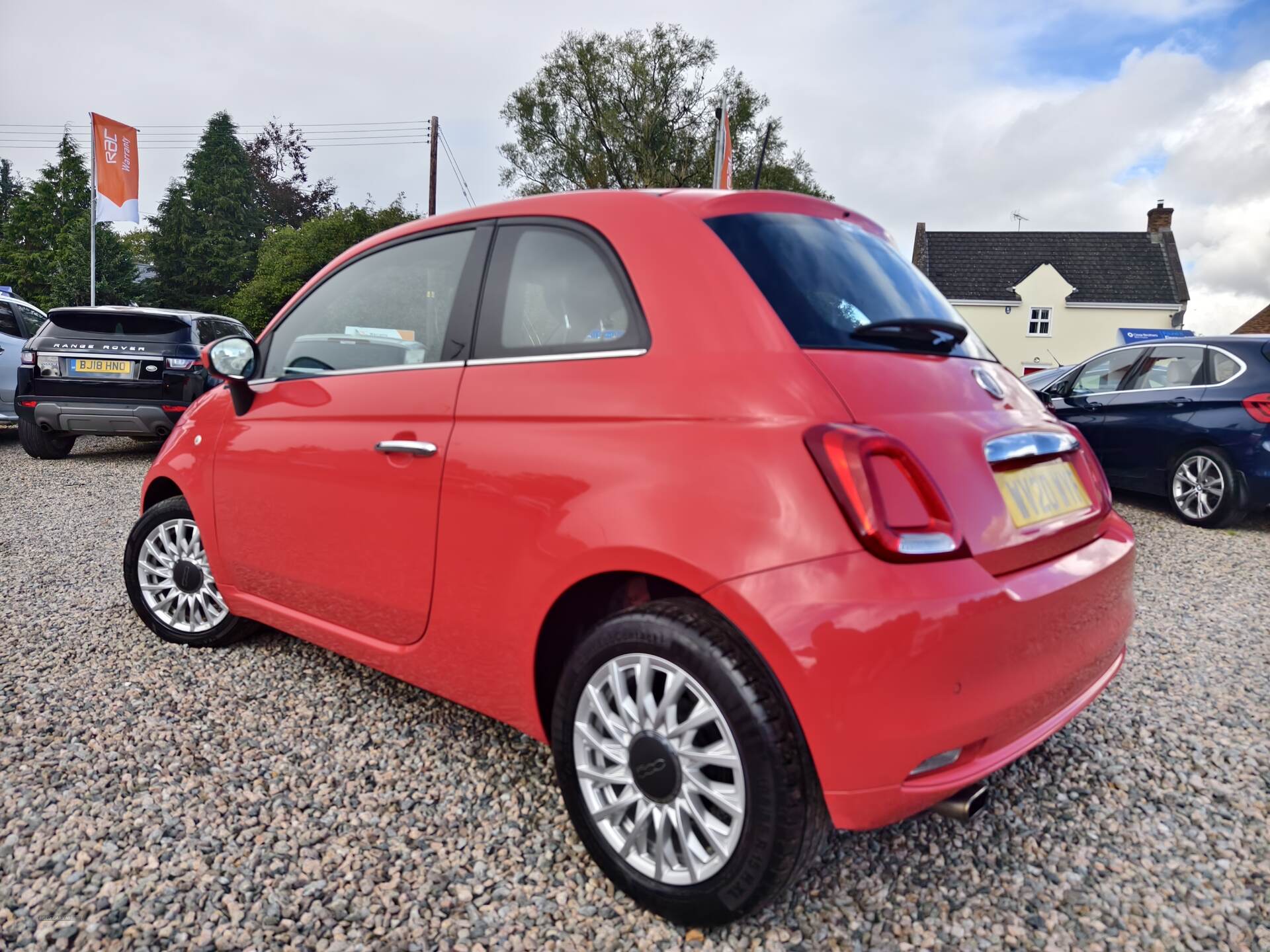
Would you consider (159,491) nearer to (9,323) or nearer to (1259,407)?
(1259,407)

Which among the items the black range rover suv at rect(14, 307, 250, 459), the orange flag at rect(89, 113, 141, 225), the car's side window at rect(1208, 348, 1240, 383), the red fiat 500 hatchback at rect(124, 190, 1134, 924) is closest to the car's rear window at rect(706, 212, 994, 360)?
the red fiat 500 hatchback at rect(124, 190, 1134, 924)

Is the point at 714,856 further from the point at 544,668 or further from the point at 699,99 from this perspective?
the point at 699,99

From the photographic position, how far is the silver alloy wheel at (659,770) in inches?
69.1

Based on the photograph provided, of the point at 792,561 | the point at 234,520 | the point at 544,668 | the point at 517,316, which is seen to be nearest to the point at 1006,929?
the point at 792,561

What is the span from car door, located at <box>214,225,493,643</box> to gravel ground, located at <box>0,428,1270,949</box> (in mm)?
465

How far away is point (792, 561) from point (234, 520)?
2.26 m

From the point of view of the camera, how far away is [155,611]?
3.59 metres

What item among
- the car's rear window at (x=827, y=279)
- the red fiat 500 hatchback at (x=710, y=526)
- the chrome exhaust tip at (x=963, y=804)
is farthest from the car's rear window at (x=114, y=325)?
the chrome exhaust tip at (x=963, y=804)

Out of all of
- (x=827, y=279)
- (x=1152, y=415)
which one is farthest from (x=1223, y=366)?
(x=827, y=279)

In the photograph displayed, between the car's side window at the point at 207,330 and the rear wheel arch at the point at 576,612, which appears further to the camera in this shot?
the car's side window at the point at 207,330

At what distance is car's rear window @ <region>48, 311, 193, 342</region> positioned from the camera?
8.40 meters

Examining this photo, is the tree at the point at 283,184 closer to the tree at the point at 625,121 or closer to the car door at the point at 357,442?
the tree at the point at 625,121

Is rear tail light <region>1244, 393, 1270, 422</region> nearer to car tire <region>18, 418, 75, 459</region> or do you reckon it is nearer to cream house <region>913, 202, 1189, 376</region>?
car tire <region>18, 418, 75, 459</region>

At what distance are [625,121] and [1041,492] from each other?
3890 cm
